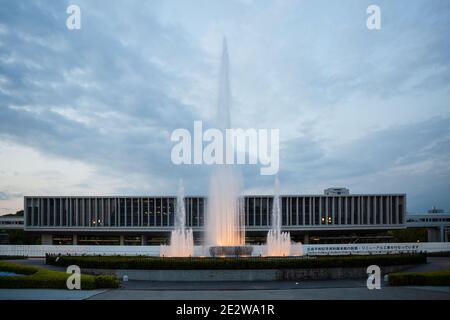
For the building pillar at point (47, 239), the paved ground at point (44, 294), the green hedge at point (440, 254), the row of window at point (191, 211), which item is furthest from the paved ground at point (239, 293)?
the building pillar at point (47, 239)

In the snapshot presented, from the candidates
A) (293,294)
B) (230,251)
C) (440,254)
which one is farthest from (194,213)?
(293,294)

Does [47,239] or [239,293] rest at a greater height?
[239,293]

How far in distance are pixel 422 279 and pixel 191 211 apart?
46458 mm

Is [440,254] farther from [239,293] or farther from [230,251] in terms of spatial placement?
[239,293]

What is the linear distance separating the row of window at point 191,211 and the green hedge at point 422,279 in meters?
43.6

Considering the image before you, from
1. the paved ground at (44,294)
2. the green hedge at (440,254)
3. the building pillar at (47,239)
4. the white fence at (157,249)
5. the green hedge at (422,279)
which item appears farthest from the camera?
the building pillar at (47,239)

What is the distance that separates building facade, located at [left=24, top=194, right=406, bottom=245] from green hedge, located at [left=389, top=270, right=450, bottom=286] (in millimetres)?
43518

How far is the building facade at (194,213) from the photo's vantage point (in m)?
63.2

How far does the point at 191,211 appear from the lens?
63.5 meters

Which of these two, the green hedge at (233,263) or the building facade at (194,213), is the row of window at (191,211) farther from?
the green hedge at (233,263)

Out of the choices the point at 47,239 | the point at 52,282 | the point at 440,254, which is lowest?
the point at 47,239

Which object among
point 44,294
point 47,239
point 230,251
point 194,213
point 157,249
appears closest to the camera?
point 44,294
